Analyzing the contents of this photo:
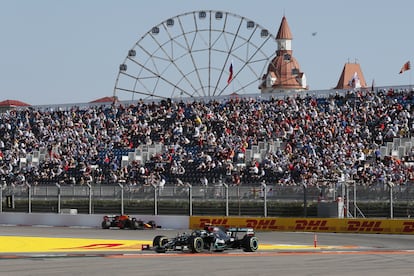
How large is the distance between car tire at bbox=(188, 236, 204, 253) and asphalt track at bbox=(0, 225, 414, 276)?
0.34 meters

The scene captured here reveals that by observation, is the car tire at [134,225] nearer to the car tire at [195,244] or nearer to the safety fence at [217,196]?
the safety fence at [217,196]

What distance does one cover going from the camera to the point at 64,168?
186 ft

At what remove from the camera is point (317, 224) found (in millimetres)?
38719

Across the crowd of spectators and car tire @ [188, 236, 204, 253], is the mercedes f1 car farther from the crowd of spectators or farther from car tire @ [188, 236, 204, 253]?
the crowd of spectators

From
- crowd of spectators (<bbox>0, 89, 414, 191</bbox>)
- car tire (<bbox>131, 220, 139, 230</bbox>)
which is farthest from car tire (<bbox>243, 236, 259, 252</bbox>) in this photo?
crowd of spectators (<bbox>0, 89, 414, 191</bbox>)

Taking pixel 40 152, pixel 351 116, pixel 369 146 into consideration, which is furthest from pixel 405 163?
pixel 40 152

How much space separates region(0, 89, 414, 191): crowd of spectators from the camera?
47.7 m

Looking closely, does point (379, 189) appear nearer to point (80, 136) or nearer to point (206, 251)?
point (206, 251)

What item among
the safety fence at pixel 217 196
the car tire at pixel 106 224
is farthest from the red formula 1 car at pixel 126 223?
the safety fence at pixel 217 196

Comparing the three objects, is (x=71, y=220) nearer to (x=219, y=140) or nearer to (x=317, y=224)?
(x=219, y=140)

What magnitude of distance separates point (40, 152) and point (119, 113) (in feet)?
20.1

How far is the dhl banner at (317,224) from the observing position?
3669cm

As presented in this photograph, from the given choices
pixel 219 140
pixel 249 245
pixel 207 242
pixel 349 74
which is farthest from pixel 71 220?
pixel 349 74

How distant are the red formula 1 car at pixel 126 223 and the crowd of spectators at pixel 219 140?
18.6 ft
